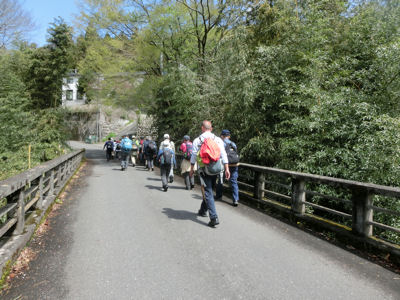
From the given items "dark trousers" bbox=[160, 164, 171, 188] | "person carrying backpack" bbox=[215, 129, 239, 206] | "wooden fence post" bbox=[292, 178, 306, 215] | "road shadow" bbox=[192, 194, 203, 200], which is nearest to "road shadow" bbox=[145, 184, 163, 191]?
"dark trousers" bbox=[160, 164, 171, 188]

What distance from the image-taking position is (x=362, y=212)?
462cm

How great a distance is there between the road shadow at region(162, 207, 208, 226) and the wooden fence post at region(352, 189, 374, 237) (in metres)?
2.59

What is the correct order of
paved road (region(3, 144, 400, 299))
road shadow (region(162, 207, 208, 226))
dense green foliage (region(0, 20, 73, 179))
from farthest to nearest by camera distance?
dense green foliage (region(0, 20, 73, 179))
road shadow (region(162, 207, 208, 226))
paved road (region(3, 144, 400, 299))

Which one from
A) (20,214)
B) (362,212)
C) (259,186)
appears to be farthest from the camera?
(259,186)

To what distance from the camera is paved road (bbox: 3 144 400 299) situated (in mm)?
3051

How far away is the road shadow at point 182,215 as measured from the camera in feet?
19.2

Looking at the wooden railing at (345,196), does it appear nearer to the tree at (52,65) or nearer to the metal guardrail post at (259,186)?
the metal guardrail post at (259,186)

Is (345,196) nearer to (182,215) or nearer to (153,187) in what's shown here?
(182,215)

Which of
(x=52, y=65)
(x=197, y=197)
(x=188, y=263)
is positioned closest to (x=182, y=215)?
(x=197, y=197)

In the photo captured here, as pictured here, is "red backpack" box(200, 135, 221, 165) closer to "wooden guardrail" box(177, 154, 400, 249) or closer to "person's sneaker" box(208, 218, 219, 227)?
"person's sneaker" box(208, 218, 219, 227)

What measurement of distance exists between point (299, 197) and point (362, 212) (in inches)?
60.7

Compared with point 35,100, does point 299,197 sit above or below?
below

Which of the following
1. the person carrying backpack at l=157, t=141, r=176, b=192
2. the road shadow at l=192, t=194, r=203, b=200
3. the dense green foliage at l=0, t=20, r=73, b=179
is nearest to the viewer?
the road shadow at l=192, t=194, r=203, b=200

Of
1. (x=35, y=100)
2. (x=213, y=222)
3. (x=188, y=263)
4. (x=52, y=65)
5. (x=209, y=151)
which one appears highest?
(x=52, y=65)
